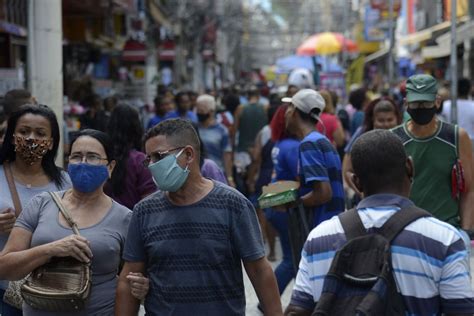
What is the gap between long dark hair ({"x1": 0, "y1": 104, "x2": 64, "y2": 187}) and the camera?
18.1 feet

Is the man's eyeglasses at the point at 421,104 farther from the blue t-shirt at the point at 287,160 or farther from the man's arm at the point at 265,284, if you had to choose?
the man's arm at the point at 265,284

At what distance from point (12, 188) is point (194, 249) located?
4.84 ft

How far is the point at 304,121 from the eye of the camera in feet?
22.9

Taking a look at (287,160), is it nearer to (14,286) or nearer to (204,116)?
(14,286)

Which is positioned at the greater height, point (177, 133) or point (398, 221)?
point (177, 133)

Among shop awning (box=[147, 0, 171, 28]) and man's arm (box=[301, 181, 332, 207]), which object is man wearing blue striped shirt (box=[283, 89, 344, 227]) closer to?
man's arm (box=[301, 181, 332, 207])

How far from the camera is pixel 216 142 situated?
11672 mm

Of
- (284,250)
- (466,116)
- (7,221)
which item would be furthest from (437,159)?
(466,116)

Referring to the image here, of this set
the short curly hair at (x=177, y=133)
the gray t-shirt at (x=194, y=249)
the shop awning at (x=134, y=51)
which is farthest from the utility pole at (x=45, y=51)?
the shop awning at (x=134, y=51)

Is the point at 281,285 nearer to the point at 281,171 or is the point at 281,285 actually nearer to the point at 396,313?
the point at 281,171

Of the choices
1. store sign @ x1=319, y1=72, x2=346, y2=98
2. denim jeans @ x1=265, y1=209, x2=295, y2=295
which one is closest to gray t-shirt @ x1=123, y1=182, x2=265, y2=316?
denim jeans @ x1=265, y1=209, x2=295, y2=295

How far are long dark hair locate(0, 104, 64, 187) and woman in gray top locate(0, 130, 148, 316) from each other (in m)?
0.62

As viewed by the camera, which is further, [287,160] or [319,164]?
[287,160]

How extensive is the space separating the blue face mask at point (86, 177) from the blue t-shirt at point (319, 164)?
6.92 ft
